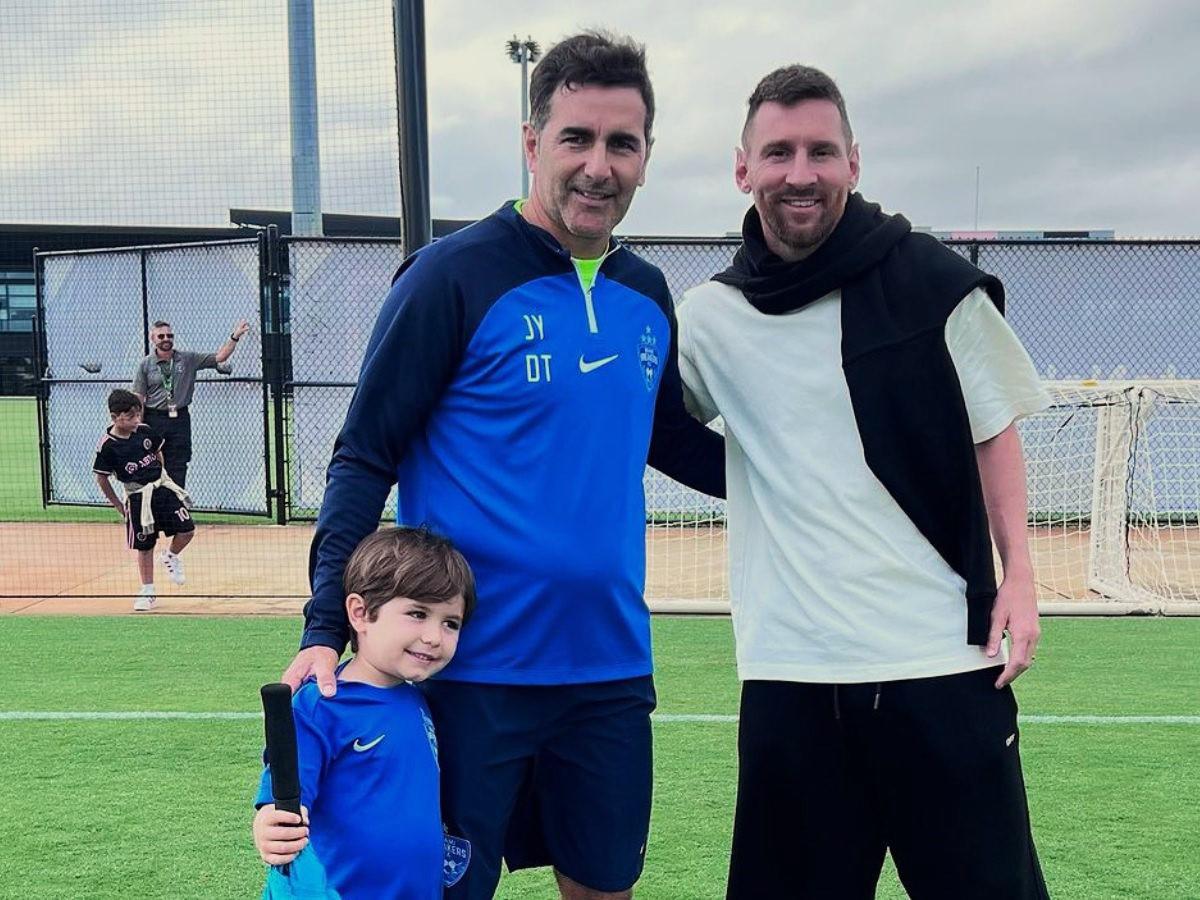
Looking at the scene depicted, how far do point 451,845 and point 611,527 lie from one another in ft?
2.27

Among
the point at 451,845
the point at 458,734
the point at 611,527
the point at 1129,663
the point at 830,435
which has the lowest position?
the point at 1129,663

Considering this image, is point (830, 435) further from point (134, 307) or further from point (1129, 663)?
point (134, 307)

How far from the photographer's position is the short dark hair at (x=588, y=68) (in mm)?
2139

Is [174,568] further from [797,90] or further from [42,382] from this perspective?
[797,90]

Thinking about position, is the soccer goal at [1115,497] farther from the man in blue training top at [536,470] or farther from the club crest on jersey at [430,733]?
the club crest on jersey at [430,733]

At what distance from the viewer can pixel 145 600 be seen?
7781mm

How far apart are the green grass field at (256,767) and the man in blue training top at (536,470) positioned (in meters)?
1.36

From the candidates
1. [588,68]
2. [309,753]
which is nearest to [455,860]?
[309,753]

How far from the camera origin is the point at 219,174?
29.7ft

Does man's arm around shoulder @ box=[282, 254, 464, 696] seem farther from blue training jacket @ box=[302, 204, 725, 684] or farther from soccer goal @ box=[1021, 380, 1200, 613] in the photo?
soccer goal @ box=[1021, 380, 1200, 613]

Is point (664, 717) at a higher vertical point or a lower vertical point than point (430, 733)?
lower

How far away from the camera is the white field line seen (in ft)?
16.0

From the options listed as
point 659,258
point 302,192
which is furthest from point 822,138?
point 659,258

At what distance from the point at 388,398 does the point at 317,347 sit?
9421mm
